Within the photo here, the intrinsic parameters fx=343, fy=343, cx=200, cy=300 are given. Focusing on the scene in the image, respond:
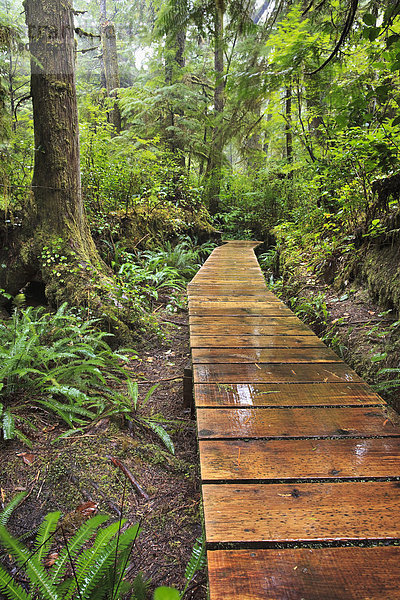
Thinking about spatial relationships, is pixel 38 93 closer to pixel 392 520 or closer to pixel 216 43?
pixel 216 43

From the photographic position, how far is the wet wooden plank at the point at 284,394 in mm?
2160

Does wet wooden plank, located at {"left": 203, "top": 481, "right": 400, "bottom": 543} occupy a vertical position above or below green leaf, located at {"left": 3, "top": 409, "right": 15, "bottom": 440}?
above

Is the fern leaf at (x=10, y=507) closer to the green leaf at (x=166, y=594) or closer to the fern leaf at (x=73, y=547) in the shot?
the fern leaf at (x=73, y=547)

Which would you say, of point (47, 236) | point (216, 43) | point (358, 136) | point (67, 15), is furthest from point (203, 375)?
point (67, 15)

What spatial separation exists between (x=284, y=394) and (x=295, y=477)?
2.57 ft

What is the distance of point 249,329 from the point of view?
A: 3559 millimetres

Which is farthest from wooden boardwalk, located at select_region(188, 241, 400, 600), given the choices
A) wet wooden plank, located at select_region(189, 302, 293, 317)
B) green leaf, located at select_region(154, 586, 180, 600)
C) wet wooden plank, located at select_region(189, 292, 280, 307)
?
wet wooden plank, located at select_region(189, 292, 280, 307)

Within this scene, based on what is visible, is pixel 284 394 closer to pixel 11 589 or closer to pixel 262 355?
pixel 262 355

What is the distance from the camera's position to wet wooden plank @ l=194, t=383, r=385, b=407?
7.09 ft

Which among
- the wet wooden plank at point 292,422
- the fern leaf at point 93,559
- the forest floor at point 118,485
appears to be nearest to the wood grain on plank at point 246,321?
the forest floor at point 118,485

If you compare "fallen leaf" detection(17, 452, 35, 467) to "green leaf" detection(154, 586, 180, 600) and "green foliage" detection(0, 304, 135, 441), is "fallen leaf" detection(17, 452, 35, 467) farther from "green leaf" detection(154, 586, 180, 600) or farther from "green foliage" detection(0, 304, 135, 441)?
"green leaf" detection(154, 586, 180, 600)

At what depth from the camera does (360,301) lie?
439cm

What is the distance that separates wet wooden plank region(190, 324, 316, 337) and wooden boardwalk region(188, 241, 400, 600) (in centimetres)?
42

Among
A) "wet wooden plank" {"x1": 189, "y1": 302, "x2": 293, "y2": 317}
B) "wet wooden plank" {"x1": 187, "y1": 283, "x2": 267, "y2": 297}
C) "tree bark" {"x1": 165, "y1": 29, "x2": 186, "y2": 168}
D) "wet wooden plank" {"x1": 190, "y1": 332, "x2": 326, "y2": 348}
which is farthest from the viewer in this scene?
"tree bark" {"x1": 165, "y1": 29, "x2": 186, "y2": 168}
